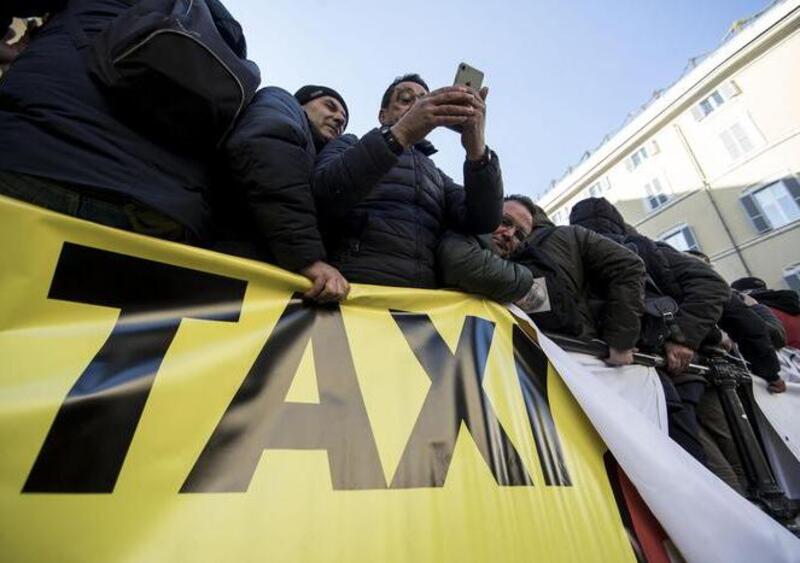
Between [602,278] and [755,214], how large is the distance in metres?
15.8

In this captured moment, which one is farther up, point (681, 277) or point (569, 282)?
point (681, 277)

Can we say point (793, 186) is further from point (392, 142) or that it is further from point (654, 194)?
point (392, 142)

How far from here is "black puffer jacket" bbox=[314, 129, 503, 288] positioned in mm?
1321

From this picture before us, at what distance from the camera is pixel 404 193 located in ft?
5.57

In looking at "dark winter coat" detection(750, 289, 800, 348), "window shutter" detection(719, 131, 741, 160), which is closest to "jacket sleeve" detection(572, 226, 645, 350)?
"dark winter coat" detection(750, 289, 800, 348)

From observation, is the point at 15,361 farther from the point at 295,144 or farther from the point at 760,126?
the point at 760,126

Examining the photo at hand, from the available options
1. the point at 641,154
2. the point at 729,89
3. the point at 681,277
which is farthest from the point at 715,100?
the point at 681,277

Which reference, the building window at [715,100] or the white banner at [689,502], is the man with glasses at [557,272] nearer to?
the white banner at [689,502]

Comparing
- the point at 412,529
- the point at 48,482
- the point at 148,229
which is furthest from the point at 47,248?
the point at 412,529

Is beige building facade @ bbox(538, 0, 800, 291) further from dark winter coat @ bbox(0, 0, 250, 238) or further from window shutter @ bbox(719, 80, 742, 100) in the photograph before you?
dark winter coat @ bbox(0, 0, 250, 238)

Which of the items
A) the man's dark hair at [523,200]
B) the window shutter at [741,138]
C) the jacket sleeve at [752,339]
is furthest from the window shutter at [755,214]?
the man's dark hair at [523,200]

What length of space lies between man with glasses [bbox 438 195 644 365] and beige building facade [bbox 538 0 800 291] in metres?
14.7

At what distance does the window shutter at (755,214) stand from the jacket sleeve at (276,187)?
17.2 m

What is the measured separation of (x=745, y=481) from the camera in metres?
2.34
